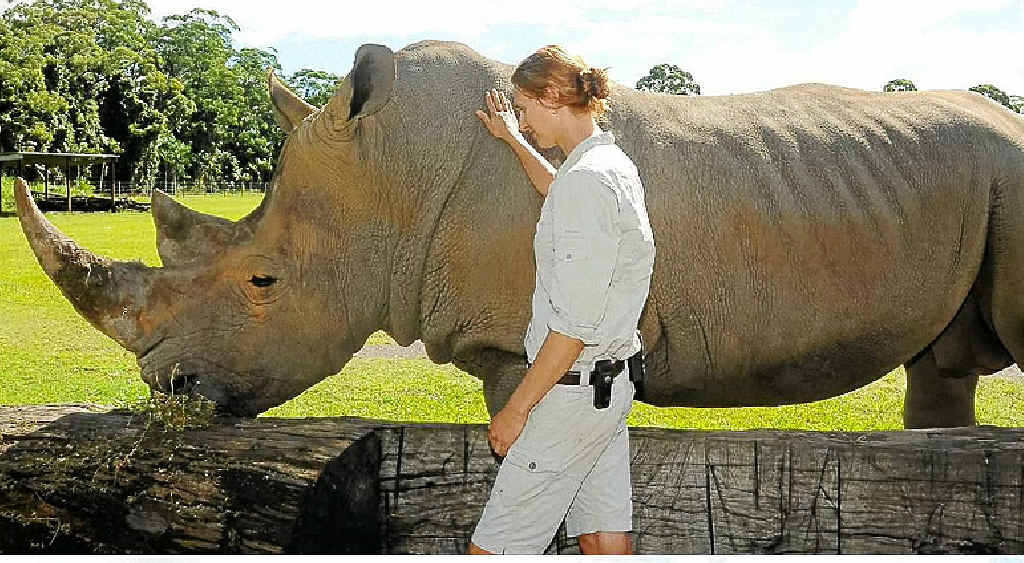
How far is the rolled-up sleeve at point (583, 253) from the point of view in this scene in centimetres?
303

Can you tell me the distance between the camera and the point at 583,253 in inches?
120

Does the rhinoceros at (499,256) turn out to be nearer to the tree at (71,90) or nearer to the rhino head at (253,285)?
the rhino head at (253,285)

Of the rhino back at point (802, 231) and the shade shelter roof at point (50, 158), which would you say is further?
the shade shelter roof at point (50, 158)

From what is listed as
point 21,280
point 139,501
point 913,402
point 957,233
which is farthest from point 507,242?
point 21,280

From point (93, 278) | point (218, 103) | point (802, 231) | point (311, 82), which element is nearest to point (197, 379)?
point (93, 278)

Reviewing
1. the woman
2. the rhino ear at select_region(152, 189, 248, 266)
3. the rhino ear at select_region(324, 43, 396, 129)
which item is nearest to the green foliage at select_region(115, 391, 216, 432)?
the rhino ear at select_region(152, 189, 248, 266)

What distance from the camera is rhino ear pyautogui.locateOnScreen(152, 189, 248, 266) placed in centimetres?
500

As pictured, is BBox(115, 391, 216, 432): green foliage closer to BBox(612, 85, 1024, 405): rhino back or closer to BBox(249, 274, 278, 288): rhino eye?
BBox(249, 274, 278, 288): rhino eye

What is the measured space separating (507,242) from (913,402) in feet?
9.83

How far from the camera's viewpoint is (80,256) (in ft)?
16.1

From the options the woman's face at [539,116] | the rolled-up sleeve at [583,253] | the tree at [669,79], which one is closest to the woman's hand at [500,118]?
the woman's face at [539,116]

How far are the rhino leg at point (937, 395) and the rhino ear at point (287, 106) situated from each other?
3.58 m

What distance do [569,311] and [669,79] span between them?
223 feet

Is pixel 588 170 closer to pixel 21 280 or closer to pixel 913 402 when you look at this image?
pixel 913 402
